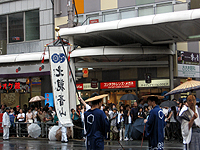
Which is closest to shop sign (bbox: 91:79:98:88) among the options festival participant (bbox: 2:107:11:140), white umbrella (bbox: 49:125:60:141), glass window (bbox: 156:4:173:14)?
white umbrella (bbox: 49:125:60:141)

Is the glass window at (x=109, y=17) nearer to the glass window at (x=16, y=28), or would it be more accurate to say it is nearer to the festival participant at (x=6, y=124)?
the festival participant at (x=6, y=124)

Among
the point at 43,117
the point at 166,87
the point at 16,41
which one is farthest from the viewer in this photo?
the point at 16,41

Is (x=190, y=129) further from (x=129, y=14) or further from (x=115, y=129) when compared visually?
(x=129, y=14)

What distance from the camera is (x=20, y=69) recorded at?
77.2 feet

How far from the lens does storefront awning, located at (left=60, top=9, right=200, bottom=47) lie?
15721 mm

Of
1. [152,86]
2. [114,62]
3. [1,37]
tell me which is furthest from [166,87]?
[1,37]

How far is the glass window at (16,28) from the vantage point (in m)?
26.3

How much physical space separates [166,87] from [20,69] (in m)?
10.8

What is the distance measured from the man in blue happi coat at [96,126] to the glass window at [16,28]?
20.6 meters

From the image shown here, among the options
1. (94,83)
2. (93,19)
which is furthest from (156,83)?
(93,19)

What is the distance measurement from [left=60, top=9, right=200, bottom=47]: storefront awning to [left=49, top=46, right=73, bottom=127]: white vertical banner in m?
4.14

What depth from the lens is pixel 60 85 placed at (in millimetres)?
15297

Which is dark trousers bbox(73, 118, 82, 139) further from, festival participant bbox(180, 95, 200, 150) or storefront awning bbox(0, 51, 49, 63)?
festival participant bbox(180, 95, 200, 150)

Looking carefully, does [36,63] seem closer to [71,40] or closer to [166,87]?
[71,40]
